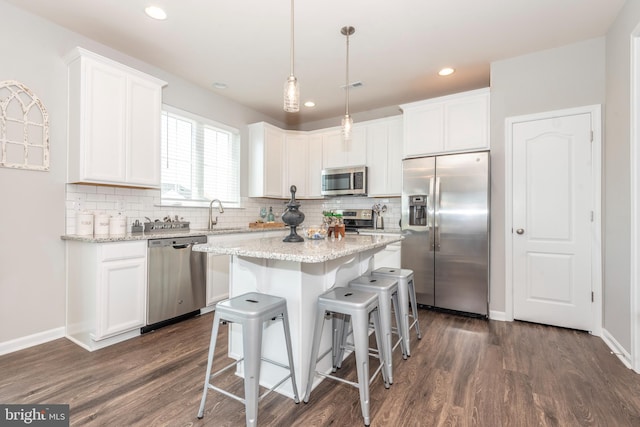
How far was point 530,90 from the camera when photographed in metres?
3.16

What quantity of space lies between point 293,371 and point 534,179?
9.79 ft

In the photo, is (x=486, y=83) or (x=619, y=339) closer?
(x=619, y=339)

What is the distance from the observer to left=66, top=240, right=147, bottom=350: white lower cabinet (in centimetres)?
248

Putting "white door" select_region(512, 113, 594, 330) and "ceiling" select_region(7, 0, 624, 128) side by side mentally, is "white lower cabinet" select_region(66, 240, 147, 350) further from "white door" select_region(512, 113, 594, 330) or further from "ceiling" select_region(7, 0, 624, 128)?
"white door" select_region(512, 113, 594, 330)

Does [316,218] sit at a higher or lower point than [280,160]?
lower

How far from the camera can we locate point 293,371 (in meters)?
1.78

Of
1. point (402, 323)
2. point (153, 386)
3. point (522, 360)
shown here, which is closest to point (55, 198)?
point (153, 386)

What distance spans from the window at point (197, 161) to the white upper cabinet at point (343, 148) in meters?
1.35

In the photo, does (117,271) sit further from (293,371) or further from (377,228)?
(377,228)

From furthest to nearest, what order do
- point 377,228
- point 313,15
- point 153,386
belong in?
point 377,228 < point 313,15 < point 153,386

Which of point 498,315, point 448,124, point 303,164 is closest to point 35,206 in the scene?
point 303,164

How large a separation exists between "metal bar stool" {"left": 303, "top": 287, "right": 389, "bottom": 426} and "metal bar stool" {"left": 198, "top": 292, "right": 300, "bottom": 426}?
16 cm

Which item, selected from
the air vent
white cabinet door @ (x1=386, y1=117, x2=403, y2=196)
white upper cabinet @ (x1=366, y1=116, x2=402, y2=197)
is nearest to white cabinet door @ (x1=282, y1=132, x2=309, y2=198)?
white upper cabinet @ (x1=366, y1=116, x2=402, y2=197)

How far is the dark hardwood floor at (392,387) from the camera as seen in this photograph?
1.68 metres
